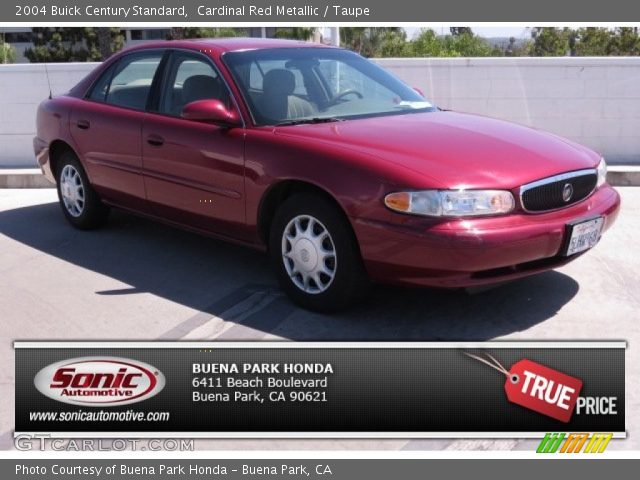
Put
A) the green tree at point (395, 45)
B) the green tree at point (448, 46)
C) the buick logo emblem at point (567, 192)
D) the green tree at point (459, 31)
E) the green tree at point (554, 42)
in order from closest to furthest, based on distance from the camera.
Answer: the buick logo emblem at point (567, 192) < the green tree at point (448, 46) < the green tree at point (395, 45) < the green tree at point (459, 31) < the green tree at point (554, 42)

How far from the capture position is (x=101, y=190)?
22.1 feet

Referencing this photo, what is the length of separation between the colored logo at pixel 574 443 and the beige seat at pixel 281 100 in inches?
105

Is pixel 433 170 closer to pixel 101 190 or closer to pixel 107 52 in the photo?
pixel 101 190

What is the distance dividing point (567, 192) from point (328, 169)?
1377 mm

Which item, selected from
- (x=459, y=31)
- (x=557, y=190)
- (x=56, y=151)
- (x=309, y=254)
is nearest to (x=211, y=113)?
(x=309, y=254)

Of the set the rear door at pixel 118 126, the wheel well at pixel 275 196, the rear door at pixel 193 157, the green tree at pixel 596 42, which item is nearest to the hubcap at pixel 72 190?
the rear door at pixel 118 126

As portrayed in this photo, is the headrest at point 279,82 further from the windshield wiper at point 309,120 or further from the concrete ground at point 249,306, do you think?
the concrete ground at point 249,306

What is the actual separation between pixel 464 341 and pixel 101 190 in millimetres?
3410

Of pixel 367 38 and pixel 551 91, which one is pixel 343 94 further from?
pixel 367 38

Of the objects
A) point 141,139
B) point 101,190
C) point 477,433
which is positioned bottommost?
point 477,433

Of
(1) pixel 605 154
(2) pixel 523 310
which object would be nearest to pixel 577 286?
(2) pixel 523 310

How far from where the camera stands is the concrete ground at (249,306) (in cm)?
471

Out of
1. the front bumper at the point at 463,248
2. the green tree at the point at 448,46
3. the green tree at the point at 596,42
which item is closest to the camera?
the front bumper at the point at 463,248

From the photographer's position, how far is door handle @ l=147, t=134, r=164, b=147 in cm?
590
